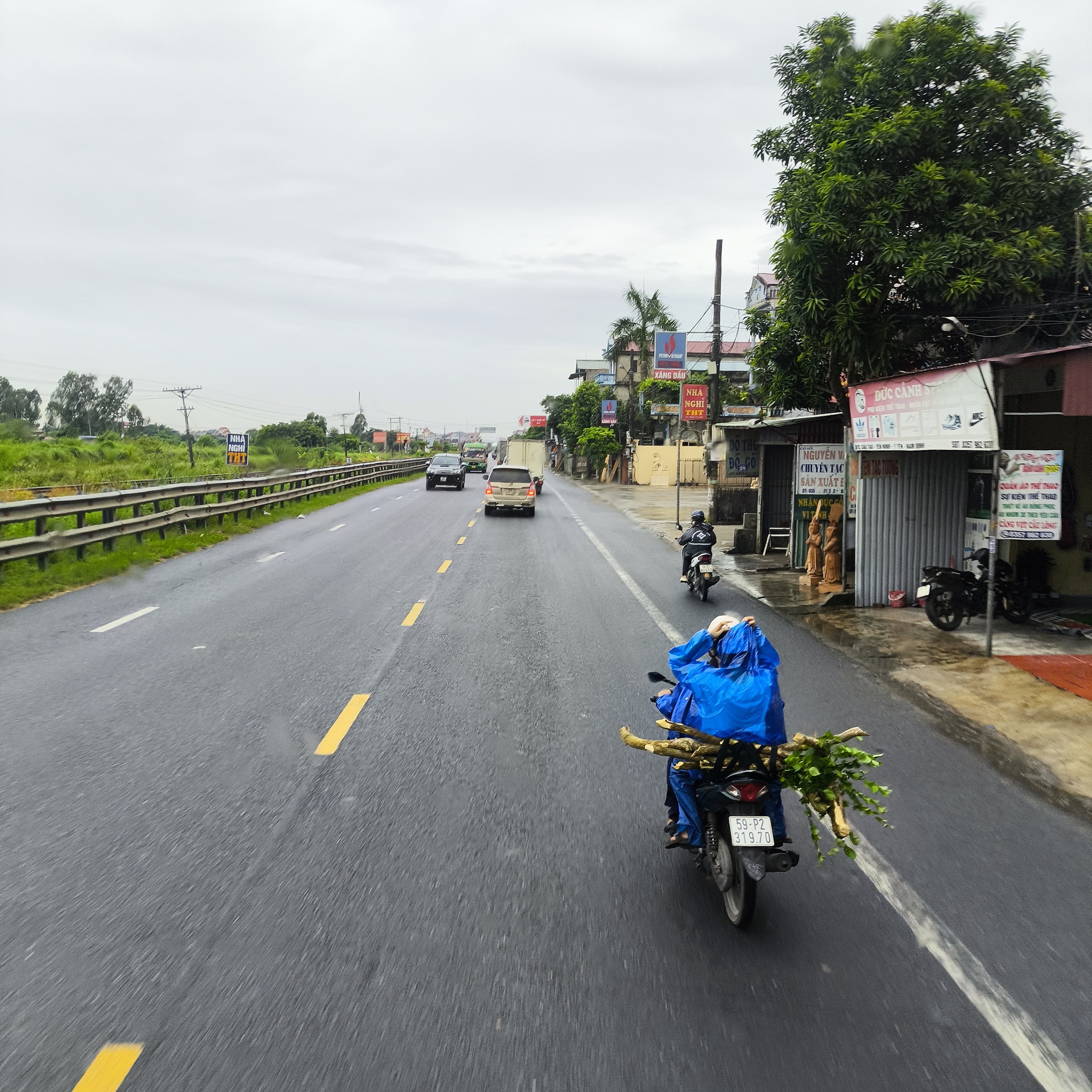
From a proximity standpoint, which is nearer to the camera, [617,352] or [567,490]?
[567,490]

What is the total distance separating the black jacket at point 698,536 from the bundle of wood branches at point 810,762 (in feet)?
32.8

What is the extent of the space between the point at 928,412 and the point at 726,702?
8675 millimetres

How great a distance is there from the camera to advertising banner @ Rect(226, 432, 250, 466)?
3691 centimetres

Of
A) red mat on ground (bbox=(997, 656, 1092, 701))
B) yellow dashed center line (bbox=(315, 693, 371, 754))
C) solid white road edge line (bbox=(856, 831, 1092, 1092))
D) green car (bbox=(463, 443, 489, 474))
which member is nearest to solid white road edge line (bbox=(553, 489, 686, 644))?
red mat on ground (bbox=(997, 656, 1092, 701))

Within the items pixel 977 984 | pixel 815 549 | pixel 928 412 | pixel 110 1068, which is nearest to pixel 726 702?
pixel 977 984

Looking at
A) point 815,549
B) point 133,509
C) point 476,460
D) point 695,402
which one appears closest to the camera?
point 815,549

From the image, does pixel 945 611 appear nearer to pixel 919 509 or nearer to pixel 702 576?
pixel 919 509

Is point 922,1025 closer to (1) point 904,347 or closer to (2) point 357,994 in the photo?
(2) point 357,994

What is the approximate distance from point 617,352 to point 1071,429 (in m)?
56.5

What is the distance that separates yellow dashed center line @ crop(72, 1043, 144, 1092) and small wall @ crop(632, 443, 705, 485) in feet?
171

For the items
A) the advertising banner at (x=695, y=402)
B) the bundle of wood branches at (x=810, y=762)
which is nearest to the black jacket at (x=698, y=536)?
the bundle of wood branches at (x=810, y=762)

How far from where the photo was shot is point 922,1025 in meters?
3.64

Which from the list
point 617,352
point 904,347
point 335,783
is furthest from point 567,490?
point 335,783

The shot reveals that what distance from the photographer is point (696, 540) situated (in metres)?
14.7
